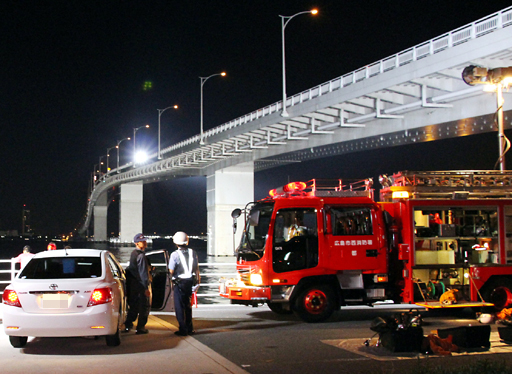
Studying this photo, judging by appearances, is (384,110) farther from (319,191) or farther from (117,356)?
(117,356)

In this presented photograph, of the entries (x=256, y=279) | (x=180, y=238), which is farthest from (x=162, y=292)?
(x=256, y=279)

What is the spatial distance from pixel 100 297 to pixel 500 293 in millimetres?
8544

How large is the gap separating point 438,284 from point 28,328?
8.12 metres

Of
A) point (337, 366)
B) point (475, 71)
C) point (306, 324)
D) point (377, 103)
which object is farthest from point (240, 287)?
point (377, 103)

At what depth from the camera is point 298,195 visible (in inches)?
516

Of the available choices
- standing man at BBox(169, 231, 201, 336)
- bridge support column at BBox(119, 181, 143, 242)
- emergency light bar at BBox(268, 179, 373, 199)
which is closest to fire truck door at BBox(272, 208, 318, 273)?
emergency light bar at BBox(268, 179, 373, 199)

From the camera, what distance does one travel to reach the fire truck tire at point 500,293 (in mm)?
12812

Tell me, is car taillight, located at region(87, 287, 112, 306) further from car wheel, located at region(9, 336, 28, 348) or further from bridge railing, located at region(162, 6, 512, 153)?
bridge railing, located at region(162, 6, 512, 153)

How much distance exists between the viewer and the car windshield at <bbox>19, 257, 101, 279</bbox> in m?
8.98

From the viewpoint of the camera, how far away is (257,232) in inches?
493

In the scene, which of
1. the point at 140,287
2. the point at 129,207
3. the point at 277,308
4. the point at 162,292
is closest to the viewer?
the point at 140,287

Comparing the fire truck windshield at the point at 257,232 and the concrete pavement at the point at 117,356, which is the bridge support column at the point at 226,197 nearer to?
the fire truck windshield at the point at 257,232

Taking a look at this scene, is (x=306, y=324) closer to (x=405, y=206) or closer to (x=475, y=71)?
(x=405, y=206)

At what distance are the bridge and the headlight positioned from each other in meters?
15.8
